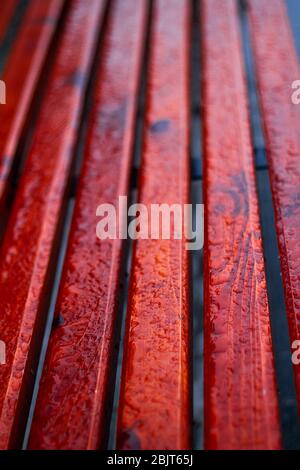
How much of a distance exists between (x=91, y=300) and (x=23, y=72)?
2.93 feet

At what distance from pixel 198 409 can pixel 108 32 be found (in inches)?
50.1

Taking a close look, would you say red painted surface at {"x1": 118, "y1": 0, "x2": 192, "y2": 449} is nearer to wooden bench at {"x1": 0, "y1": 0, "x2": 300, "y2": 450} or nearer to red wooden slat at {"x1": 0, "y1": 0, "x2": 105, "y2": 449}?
wooden bench at {"x1": 0, "y1": 0, "x2": 300, "y2": 450}

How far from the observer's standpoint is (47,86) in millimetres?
1419

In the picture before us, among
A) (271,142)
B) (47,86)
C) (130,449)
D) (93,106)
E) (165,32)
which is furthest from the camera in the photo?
(165,32)

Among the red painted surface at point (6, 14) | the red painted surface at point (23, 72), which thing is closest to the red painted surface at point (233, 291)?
the red painted surface at point (23, 72)

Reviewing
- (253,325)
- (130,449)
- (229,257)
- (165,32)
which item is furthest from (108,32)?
(130,449)

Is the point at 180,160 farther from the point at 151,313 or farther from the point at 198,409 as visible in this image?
the point at 198,409

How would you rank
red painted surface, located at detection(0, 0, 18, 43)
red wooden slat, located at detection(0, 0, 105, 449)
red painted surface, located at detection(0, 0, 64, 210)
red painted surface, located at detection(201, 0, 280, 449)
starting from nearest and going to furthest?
red painted surface, located at detection(201, 0, 280, 449)
red wooden slat, located at detection(0, 0, 105, 449)
red painted surface, located at detection(0, 0, 64, 210)
red painted surface, located at detection(0, 0, 18, 43)

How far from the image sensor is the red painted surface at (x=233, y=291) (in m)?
0.70

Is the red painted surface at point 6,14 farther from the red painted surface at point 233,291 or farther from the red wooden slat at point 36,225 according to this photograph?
the red painted surface at point 233,291

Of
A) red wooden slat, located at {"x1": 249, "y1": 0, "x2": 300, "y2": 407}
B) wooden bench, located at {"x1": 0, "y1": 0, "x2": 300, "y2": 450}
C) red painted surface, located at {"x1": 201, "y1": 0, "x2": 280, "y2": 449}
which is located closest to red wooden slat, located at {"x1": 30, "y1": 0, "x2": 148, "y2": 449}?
wooden bench, located at {"x1": 0, "y1": 0, "x2": 300, "y2": 450}

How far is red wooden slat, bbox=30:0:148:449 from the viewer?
0.75m

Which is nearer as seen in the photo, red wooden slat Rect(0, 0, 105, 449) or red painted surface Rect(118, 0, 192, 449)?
red painted surface Rect(118, 0, 192, 449)

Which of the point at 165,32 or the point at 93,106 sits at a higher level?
the point at 165,32
